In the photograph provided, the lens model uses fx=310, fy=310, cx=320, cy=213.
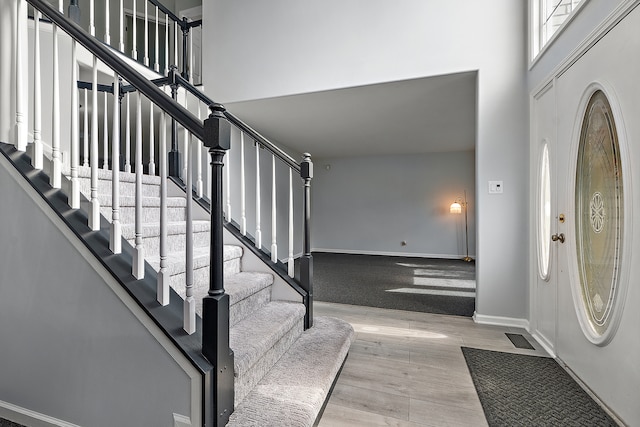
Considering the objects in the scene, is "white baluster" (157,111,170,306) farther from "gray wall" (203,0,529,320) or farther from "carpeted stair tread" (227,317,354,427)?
"gray wall" (203,0,529,320)

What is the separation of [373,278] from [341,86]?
2762 millimetres

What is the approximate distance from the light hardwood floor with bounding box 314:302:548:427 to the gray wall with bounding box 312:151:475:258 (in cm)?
409

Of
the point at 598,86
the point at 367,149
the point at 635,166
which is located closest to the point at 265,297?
the point at 635,166

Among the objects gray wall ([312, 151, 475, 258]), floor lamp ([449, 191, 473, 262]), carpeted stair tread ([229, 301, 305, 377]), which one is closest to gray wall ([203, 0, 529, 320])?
carpeted stair tread ([229, 301, 305, 377])

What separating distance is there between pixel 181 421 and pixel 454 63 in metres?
3.20

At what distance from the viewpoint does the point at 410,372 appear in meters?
1.92

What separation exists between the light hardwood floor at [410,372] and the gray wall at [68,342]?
2.68 feet

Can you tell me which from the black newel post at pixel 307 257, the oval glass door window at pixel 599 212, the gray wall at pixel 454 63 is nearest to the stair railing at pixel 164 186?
the black newel post at pixel 307 257

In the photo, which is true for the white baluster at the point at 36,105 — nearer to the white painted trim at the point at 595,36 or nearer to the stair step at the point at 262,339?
the stair step at the point at 262,339

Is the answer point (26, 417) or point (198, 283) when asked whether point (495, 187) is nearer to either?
point (198, 283)

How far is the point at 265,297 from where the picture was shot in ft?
7.03

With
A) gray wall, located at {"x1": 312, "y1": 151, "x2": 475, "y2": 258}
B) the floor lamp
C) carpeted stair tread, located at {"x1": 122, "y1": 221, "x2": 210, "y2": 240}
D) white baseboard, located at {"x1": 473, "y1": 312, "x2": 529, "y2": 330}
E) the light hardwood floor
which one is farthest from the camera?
gray wall, located at {"x1": 312, "y1": 151, "x2": 475, "y2": 258}

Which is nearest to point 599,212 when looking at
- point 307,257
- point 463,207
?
point 307,257

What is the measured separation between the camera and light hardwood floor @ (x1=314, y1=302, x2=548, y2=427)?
1.52 m
